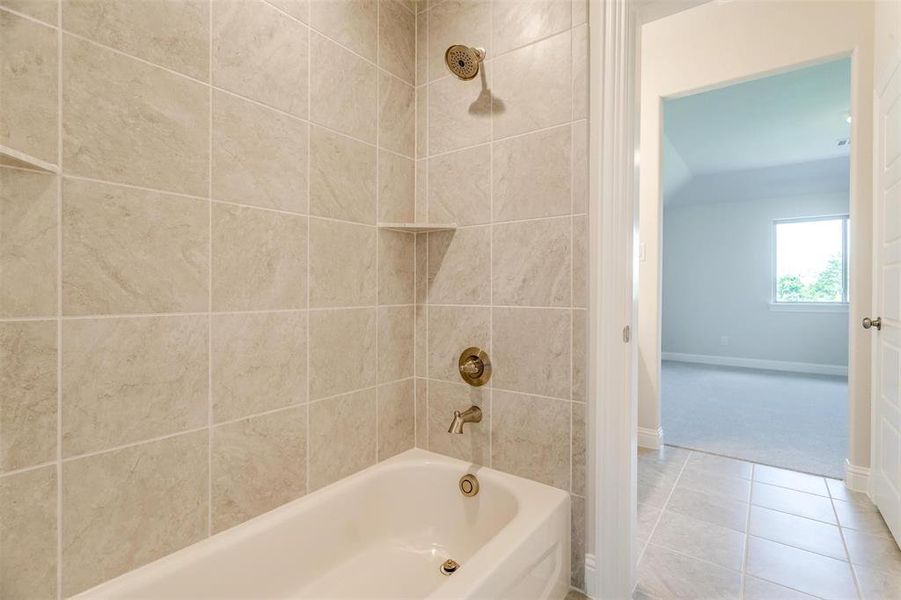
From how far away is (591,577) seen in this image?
4.68ft

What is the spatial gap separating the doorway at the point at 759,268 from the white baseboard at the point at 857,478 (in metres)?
0.39

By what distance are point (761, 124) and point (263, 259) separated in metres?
4.86

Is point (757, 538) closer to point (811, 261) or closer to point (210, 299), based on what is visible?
point (210, 299)

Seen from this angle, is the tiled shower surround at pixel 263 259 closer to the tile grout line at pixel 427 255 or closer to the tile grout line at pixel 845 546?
the tile grout line at pixel 427 255

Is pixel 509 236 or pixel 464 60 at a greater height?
pixel 464 60

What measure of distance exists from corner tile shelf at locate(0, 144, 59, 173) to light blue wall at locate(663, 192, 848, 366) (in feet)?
23.4

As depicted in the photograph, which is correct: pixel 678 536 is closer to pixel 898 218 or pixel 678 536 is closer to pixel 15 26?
pixel 898 218

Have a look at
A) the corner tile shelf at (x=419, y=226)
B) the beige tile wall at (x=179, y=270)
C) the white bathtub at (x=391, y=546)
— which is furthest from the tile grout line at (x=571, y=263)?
the beige tile wall at (x=179, y=270)

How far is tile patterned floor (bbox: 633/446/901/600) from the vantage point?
155cm

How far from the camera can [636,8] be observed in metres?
1.48

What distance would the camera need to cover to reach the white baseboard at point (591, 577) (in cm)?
142

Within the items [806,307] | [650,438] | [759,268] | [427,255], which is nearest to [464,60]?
[427,255]

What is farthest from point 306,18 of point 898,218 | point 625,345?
point 898,218

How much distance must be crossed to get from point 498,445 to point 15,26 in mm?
1705
